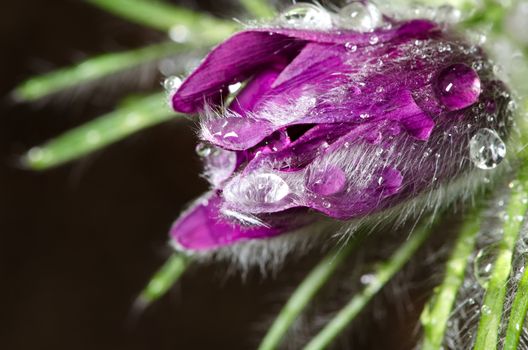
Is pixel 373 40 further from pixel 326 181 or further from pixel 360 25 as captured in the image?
pixel 326 181

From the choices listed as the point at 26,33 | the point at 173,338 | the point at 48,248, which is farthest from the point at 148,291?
the point at 26,33

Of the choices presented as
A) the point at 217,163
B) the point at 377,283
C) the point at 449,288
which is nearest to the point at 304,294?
the point at 377,283

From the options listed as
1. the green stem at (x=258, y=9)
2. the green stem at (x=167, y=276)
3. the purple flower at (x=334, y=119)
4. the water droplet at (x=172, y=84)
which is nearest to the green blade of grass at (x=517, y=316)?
the purple flower at (x=334, y=119)

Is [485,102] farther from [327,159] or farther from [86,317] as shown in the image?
[86,317]

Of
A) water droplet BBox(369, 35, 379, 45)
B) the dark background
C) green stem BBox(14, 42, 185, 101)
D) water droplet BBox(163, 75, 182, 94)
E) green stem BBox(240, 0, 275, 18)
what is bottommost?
the dark background

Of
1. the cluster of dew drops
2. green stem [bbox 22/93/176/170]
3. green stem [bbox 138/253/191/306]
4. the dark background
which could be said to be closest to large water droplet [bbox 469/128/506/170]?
the cluster of dew drops

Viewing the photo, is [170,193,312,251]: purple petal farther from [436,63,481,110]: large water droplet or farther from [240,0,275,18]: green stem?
[240,0,275,18]: green stem

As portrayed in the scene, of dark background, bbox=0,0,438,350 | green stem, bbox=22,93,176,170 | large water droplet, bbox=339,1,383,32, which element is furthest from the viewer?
dark background, bbox=0,0,438,350

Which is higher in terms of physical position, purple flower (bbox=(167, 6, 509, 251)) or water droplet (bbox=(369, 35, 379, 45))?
water droplet (bbox=(369, 35, 379, 45))
